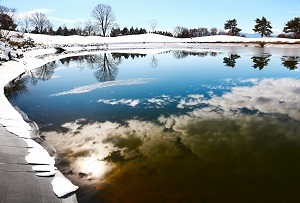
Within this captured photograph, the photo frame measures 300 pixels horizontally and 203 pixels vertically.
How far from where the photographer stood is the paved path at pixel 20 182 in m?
4.50

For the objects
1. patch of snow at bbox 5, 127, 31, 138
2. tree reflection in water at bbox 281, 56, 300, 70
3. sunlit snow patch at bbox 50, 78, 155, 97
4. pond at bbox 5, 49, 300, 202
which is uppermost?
tree reflection in water at bbox 281, 56, 300, 70

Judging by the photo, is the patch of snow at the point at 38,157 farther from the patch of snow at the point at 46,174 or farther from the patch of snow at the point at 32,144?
the patch of snow at the point at 46,174

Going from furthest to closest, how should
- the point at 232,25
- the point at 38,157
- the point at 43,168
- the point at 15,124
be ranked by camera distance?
the point at 232,25 < the point at 15,124 < the point at 38,157 < the point at 43,168

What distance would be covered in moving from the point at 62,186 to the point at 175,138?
3846 millimetres

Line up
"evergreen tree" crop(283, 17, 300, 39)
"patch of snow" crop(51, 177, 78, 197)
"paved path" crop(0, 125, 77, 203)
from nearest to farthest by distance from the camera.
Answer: "paved path" crop(0, 125, 77, 203) < "patch of snow" crop(51, 177, 78, 197) < "evergreen tree" crop(283, 17, 300, 39)

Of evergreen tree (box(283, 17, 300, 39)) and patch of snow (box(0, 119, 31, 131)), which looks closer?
patch of snow (box(0, 119, 31, 131))

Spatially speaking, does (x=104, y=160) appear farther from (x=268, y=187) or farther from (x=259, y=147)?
(x=259, y=147)

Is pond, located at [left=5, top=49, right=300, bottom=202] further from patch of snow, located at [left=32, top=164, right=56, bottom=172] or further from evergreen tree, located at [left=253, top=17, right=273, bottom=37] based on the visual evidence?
evergreen tree, located at [left=253, top=17, right=273, bottom=37]

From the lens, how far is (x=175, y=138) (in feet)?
25.7

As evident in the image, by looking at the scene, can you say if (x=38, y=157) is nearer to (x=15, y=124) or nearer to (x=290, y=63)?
(x=15, y=124)

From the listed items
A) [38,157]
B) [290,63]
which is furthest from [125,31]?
[38,157]

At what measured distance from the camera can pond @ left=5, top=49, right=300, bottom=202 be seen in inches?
212

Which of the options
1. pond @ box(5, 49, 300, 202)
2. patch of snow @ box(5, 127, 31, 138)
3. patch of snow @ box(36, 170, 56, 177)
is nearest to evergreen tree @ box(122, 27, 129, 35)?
pond @ box(5, 49, 300, 202)

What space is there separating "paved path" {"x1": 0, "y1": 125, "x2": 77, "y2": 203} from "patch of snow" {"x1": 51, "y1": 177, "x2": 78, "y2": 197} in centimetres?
9
